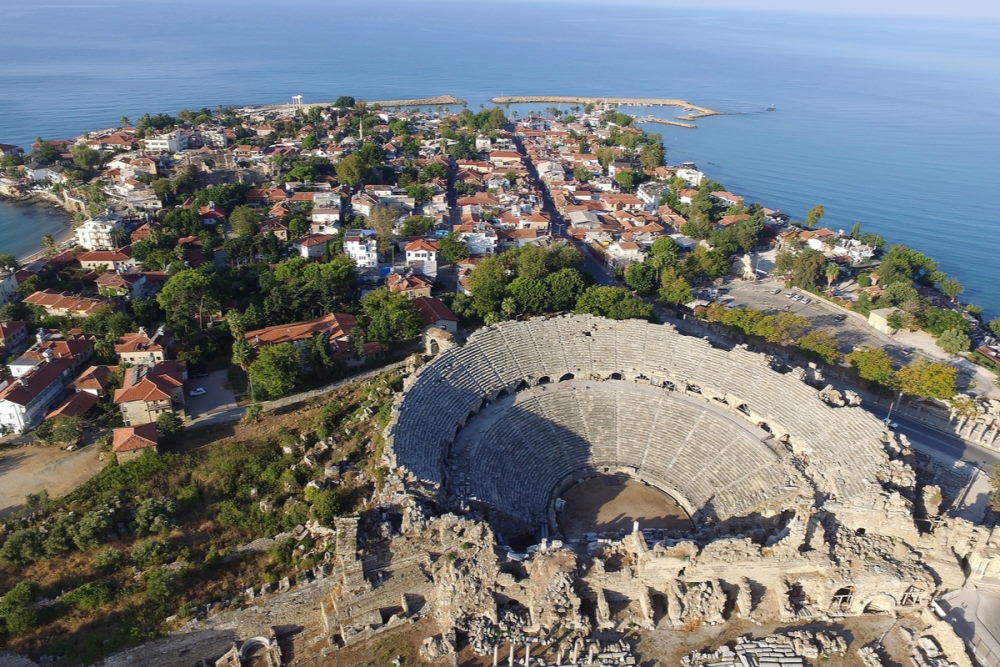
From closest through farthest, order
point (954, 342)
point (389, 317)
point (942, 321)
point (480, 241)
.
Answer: point (389, 317) < point (954, 342) < point (942, 321) < point (480, 241)

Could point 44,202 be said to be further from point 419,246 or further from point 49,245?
point 419,246

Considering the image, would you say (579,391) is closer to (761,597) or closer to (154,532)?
(761,597)

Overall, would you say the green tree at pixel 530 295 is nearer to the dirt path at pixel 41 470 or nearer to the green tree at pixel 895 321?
the green tree at pixel 895 321

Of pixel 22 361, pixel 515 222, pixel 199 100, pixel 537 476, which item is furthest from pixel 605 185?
pixel 199 100

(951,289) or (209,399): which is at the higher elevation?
(951,289)

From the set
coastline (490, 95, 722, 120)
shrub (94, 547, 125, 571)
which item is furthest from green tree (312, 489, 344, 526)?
→ coastline (490, 95, 722, 120)

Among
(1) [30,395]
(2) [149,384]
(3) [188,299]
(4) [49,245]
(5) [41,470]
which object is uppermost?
(3) [188,299]

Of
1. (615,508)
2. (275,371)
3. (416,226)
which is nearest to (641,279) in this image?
(416,226)

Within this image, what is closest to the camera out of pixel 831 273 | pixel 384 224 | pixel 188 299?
pixel 188 299
